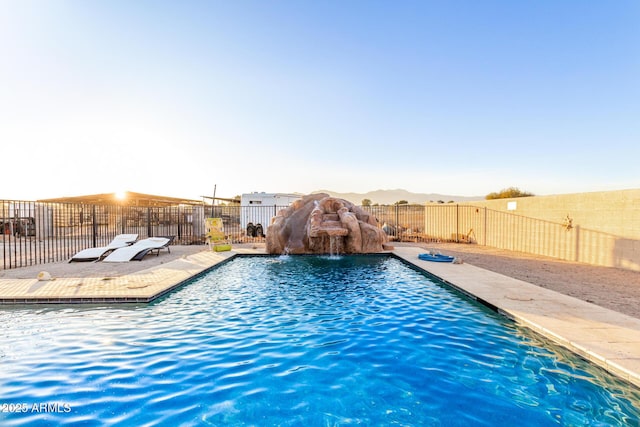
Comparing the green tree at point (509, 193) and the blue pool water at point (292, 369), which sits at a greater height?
the green tree at point (509, 193)

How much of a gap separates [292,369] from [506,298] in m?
4.43

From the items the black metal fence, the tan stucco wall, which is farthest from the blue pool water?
the black metal fence

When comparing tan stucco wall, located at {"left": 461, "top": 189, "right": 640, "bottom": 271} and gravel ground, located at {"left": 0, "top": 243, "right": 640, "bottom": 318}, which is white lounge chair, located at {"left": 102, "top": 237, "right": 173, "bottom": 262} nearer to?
gravel ground, located at {"left": 0, "top": 243, "right": 640, "bottom": 318}

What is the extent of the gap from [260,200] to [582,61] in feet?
66.6

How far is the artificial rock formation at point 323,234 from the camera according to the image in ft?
42.0

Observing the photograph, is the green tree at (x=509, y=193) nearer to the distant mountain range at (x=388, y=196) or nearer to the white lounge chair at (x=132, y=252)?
the white lounge chair at (x=132, y=252)

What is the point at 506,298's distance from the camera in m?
5.84

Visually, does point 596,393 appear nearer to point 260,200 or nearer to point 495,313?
point 495,313

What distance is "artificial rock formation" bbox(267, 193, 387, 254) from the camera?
12.8 meters

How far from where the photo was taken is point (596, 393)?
304 cm

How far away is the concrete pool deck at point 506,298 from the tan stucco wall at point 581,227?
474cm

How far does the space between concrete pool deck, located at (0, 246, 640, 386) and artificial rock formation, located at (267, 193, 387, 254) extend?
3390 mm

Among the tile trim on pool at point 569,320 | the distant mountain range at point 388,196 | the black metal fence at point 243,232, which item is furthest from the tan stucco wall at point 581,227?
the distant mountain range at point 388,196

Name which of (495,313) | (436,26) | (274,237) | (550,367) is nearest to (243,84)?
(274,237)
